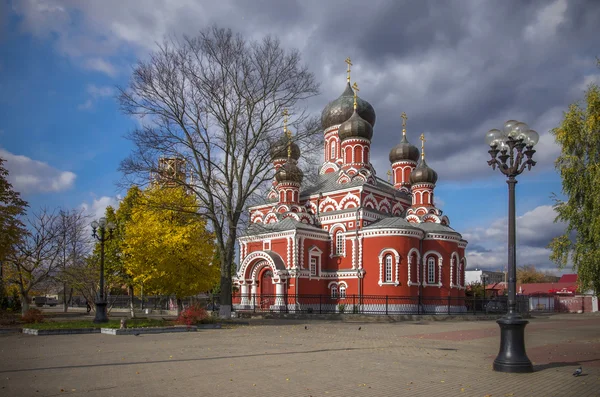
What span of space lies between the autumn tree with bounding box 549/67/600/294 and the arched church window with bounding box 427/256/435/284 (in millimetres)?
19494

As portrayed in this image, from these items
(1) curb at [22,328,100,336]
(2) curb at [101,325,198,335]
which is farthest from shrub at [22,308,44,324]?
(2) curb at [101,325,198,335]

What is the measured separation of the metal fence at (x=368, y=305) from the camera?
116 feet

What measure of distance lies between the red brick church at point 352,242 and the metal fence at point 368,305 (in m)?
0.16

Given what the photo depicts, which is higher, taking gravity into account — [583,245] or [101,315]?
[583,245]

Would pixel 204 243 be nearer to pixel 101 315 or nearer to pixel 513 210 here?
pixel 101 315

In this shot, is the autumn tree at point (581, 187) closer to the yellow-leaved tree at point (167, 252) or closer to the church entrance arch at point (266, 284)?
the yellow-leaved tree at point (167, 252)

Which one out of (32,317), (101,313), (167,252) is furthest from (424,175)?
(32,317)

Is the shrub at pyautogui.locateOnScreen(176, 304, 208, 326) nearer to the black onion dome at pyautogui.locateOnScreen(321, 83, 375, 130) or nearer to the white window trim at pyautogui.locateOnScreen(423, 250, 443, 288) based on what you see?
the white window trim at pyautogui.locateOnScreen(423, 250, 443, 288)

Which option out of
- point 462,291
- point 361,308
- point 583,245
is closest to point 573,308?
point 462,291

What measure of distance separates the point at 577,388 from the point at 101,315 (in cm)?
1871

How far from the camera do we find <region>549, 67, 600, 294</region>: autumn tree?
18797 millimetres

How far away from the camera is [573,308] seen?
51875 millimetres

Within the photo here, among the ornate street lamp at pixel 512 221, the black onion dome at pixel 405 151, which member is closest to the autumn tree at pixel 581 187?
the ornate street lamp at pixel 512 221

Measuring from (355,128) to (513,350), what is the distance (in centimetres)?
3392
